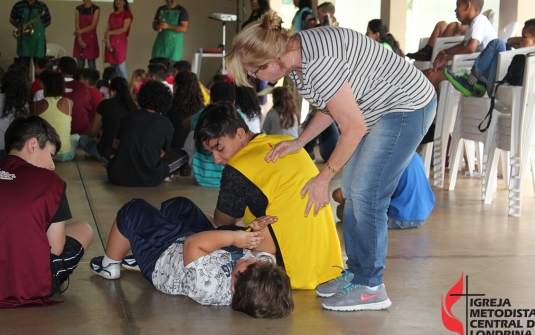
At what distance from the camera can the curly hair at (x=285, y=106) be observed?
6680 millimetres

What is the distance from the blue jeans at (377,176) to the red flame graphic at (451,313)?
12.3 inches

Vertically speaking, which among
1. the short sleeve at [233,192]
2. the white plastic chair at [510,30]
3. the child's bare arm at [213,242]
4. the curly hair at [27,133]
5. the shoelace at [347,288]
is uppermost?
the white plastic chair at [510,30]

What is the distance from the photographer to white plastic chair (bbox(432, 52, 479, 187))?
19.7 feet

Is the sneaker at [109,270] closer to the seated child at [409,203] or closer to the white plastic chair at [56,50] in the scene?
the seated child at [409,203]

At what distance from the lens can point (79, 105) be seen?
26.2 ft

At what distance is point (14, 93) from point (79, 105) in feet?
3.42

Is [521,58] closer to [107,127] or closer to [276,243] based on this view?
[276,243]

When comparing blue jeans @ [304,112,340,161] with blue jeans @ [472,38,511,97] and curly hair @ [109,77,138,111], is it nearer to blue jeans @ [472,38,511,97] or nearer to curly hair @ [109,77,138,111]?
blue jeans @ [472,38,511,97]

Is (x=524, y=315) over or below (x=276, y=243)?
below

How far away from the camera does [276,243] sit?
3062 mm

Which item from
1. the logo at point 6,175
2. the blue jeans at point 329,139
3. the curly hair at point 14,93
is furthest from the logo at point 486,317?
the curly hair at point 14,93

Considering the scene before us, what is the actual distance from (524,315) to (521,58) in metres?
2.62

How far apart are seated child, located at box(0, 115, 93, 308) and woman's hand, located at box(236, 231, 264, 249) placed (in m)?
0.72

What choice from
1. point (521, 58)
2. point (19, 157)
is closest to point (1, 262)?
point (19, 157)
